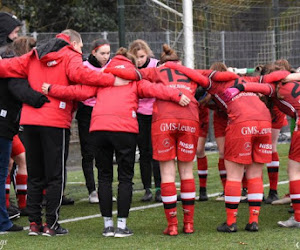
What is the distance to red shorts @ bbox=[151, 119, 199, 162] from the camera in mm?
7109

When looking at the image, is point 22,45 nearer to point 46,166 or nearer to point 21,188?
point 46,166

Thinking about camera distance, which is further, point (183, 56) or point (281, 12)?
point (281, 12)

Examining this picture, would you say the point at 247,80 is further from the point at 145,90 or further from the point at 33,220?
the point at 33,220

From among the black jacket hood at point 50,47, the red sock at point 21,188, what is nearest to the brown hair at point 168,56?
the black jacket hood at point 50,47

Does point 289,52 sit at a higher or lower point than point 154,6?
lower

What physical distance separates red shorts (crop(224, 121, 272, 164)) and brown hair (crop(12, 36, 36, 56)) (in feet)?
8.20

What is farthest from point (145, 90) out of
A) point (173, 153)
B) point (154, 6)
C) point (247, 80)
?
point (154, 6)

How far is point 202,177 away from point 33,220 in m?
2.94

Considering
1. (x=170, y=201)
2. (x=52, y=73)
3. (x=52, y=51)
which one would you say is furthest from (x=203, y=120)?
(x=52, y=51)

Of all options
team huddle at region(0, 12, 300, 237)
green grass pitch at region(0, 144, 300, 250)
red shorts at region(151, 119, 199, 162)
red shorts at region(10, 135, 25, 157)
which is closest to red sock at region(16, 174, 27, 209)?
red shorts at region(10, 135, 25, 157)

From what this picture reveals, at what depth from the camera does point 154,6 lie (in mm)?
14000

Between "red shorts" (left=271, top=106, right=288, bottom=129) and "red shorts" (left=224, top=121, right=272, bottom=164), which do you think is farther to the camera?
"red shorts" (left=271, top=106, right=288, bottom=129)

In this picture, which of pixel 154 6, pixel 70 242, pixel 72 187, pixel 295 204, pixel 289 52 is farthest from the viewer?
pixel 289 52

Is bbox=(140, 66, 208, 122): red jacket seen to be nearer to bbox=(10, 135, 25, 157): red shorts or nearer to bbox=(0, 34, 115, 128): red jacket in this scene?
bbox=(0, 34, 115, 128): red jacket
